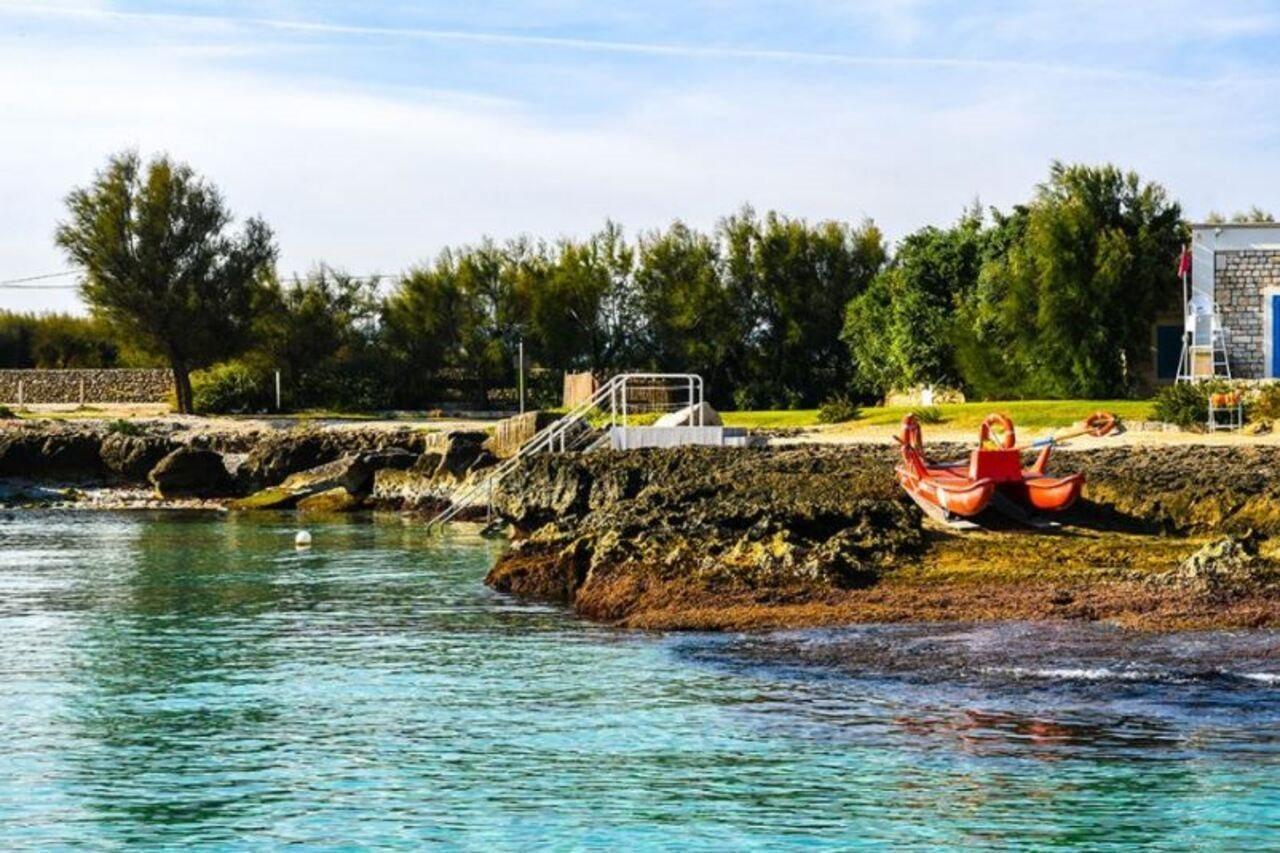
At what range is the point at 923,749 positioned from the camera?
1547 centimetres

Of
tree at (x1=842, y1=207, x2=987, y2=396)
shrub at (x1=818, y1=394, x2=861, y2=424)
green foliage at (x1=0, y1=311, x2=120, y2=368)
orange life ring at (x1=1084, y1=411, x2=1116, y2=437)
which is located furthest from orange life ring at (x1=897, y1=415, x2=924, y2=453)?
green foliage at (x1=0, y1=311, x2=120, y2=368)

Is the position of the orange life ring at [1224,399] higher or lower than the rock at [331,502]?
higher

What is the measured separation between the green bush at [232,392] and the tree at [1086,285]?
28414mm

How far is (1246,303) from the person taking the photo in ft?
159

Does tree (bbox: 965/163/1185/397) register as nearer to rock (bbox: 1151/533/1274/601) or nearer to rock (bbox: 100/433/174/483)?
rock (bbox: 100/433/174/483)

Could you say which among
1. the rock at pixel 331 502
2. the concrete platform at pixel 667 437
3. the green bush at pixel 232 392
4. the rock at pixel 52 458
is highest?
the green bush at pixel 232 392

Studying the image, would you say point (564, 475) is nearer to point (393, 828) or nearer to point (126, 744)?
point (126, 744)

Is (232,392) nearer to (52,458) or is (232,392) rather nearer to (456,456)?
(52,458)

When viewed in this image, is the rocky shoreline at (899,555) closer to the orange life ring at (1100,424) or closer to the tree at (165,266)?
the orange life ring at (1100,424)

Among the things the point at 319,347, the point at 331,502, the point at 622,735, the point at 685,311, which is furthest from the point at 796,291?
the point at 622,735

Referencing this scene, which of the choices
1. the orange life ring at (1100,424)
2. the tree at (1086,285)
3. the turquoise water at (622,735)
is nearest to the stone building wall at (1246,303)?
the tree at (1086,285)

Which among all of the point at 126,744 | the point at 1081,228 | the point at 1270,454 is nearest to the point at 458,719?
the point at 126,744

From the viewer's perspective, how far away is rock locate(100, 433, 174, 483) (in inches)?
2199

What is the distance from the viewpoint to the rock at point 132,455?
2199 inches
